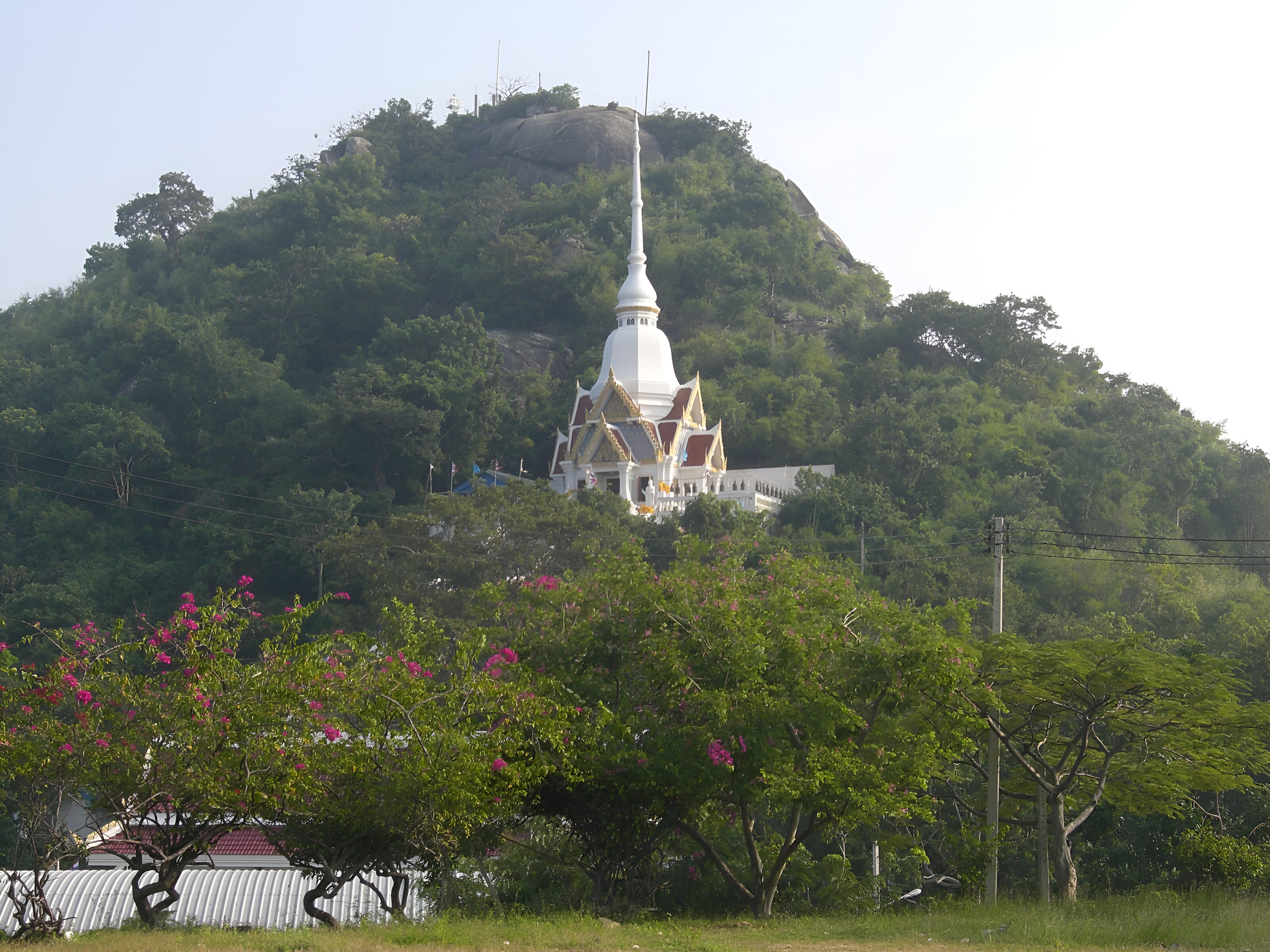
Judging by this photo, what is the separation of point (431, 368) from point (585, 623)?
38335 mm

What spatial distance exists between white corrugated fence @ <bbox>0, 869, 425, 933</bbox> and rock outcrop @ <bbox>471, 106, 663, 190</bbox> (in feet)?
235

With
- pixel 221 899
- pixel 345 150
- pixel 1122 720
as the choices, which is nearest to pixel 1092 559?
pixel 1122 720

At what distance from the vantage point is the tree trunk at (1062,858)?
19.6m

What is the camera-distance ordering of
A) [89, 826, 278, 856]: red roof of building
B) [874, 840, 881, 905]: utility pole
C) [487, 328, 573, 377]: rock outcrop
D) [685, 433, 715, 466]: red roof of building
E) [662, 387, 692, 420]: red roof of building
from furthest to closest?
[487, 328, 573, 377]: rock outcrop
[662, 387, 692, 420]: red roof of building
[685, 433, 715, 466]: red roof of building
[89, 826, 278, 856]: red roof of building
[874, 840, 881, 905]: utility pole

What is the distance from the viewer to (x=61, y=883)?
72.0 feet

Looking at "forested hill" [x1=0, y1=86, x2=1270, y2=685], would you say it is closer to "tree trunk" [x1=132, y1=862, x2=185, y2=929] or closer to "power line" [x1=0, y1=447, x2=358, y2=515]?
"power line" [x1=0, y1=447, x2=358, y2=515]

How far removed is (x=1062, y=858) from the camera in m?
19.8

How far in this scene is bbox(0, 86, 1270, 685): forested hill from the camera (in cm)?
4716

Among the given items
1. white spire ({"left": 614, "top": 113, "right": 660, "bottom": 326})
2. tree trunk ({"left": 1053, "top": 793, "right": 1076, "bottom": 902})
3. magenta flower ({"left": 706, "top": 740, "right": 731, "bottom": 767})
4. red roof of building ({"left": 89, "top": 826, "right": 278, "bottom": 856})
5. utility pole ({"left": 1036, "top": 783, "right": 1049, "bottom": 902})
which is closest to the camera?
magenta flower ({"left": 706, "top": 740, "right": 731, "bottom": 767})

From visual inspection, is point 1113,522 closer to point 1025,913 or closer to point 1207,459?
point 1207,459

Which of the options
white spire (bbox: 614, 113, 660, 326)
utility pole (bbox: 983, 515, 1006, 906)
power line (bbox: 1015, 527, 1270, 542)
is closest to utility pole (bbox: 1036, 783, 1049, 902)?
utility pole (bbox: 983, 515, 1006, 906)

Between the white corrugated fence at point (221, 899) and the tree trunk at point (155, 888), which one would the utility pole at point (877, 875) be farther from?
the tree trunk at point (155, 888)

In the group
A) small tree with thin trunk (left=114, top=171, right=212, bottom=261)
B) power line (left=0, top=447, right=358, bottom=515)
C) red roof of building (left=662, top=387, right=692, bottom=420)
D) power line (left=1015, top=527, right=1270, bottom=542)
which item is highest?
small tree with thin trunk (left=114, top=171, right=212, bottom=261)

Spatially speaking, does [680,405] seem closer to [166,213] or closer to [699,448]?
[699,448]
